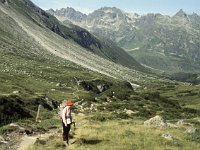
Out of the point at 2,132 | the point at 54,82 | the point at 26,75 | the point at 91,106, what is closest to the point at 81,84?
the point at 54,82

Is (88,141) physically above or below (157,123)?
above

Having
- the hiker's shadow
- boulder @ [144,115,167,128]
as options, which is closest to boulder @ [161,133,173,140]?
the hiker's shadow

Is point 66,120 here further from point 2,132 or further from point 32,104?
point 32,104

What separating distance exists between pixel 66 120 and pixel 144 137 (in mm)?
6965

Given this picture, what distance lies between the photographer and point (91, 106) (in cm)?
8150

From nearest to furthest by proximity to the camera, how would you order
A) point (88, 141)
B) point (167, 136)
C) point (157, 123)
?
point (88, 141)
point (167, 136)
point (157, 123)

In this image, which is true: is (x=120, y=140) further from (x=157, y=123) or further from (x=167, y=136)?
(x=157, y=123)

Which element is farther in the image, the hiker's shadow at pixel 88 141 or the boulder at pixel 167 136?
the boulder at pixel 167 136

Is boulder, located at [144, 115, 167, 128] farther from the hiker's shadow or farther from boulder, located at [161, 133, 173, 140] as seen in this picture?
the hiker's shadow

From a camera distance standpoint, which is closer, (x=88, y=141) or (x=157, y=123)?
(x=88, y=141)

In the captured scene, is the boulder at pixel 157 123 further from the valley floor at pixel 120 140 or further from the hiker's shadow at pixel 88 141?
the hiker's shadow at pixel 88 141

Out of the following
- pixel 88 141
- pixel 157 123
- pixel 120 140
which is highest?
pixel 120 140

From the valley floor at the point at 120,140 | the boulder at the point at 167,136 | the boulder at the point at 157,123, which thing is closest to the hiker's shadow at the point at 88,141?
the valley floor at the point at 120,140

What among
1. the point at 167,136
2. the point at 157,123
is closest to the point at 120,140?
the point at 167,136
